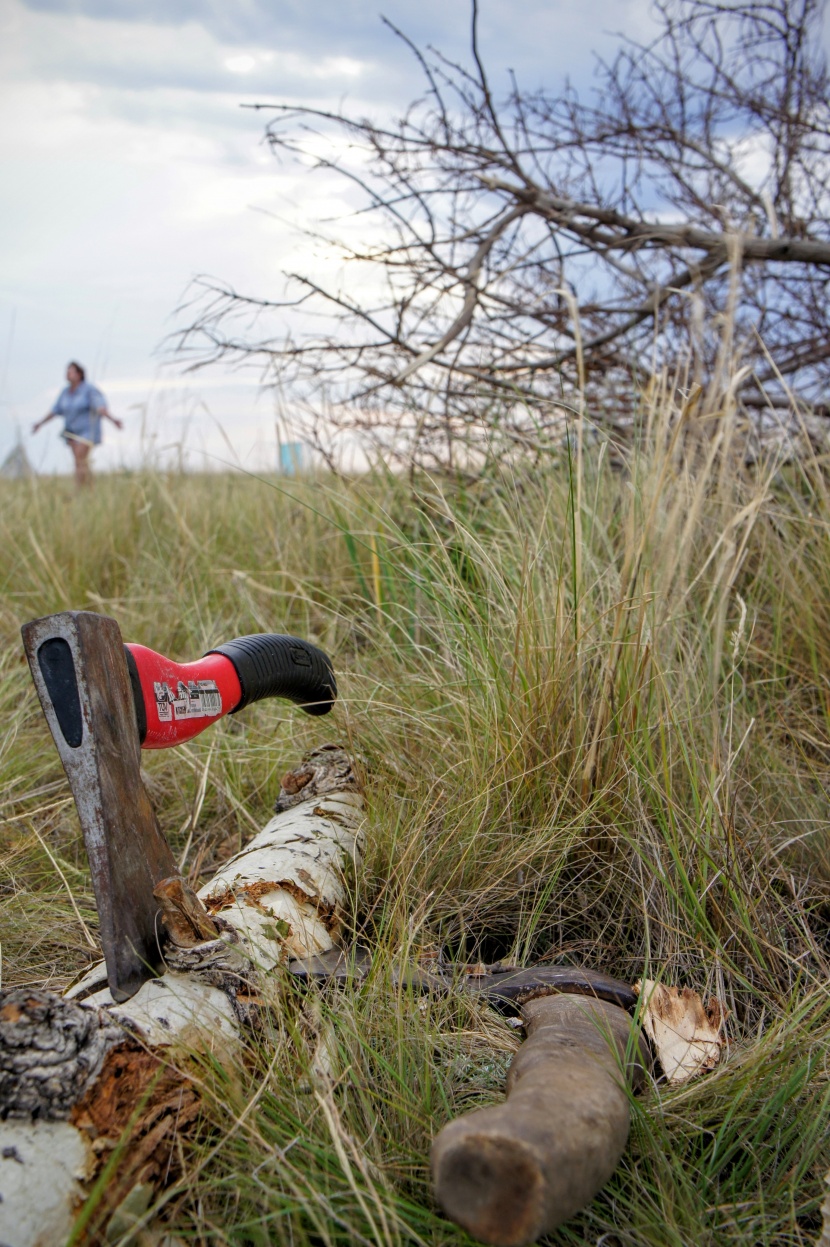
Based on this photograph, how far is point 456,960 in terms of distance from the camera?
150 centimetres

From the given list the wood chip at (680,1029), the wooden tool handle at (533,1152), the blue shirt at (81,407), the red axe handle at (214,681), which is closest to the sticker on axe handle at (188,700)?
the red axe handle at (214,681)

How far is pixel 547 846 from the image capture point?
65.4 inches

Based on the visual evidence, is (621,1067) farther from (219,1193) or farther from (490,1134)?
(219,1193)

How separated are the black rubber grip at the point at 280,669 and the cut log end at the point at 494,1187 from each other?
0.81 m

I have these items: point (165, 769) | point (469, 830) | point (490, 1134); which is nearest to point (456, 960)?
point (469, 830)

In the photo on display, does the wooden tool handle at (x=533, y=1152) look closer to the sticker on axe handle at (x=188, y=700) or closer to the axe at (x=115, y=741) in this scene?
the axe at (x=115, y=741)

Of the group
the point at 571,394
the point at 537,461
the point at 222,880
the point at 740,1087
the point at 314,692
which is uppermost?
the point at 571,394

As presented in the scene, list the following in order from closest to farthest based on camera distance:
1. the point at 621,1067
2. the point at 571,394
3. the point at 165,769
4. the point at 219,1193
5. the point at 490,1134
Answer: the point at 490,1134 < the point at 219,1193 < the point at 621,1067 < the point at 165,769 < the point at 571,394

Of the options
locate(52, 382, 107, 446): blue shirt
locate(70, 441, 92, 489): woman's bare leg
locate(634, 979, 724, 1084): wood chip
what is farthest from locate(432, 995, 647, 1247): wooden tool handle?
locate(52, 382, 107, 446): blue shirt

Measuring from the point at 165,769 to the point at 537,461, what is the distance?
1483 mm

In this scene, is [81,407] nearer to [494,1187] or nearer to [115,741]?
[115,741]

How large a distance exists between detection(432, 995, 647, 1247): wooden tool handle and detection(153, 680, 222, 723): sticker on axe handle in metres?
0.68

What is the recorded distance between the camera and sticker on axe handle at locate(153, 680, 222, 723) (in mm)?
1267

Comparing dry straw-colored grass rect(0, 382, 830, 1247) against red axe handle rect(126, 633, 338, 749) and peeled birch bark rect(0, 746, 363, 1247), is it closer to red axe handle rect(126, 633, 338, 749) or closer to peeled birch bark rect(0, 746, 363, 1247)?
peeled birch bark rect(0, 746, 363, 1247)
